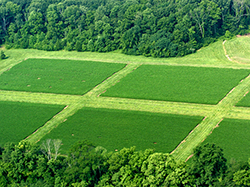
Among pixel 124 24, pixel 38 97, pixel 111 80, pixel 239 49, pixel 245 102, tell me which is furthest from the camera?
pixel 124 24

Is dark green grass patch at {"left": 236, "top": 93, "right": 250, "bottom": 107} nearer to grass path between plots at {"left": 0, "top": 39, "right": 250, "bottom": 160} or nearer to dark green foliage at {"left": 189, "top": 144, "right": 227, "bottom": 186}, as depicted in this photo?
grass path between plots at {"left": 0, "top": 39, "right": 250, "bottom": 160}

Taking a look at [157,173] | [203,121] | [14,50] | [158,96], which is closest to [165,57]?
[158,96]

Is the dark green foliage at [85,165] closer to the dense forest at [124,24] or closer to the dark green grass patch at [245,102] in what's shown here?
the dark green grass patch at [245,102]

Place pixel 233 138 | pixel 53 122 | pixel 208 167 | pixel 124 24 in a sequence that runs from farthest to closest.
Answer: pixel 124 24
pixel 53 122
pixel 233 138
pixel 208 167

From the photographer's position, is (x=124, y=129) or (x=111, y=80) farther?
(x=111, y=80)

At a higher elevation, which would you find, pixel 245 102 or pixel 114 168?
pixel 114 168

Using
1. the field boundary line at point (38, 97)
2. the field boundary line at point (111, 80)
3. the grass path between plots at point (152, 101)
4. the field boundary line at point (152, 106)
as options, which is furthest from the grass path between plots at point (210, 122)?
the field boundary line at point (38, 97)

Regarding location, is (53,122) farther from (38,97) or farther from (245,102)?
(245,102)

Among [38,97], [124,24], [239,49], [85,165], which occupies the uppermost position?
[124,24]

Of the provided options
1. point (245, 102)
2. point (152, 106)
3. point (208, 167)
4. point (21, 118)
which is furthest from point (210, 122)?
point (21, 118)
